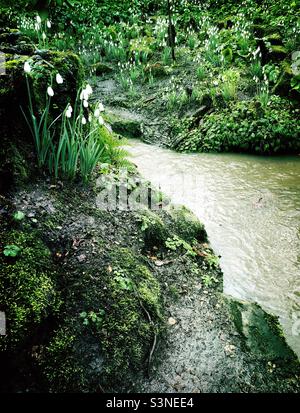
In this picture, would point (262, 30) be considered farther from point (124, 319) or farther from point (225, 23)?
point (124, 319)

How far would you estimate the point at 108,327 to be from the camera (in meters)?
2.02

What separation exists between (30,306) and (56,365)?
1.23 ft

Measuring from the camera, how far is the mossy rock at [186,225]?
11.1 ft

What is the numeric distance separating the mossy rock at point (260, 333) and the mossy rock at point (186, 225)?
0.92m

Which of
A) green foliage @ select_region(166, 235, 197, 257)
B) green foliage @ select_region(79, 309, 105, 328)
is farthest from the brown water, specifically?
green foliage @ select_region(79, 309, 105, 328)

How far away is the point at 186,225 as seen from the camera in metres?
3.46

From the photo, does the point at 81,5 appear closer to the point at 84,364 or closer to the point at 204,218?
the point at 204,218

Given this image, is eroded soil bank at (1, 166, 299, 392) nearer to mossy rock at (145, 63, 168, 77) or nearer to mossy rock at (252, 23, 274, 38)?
mossy rock at (145, 63, 168, 77)

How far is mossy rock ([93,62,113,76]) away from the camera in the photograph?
35.3ft

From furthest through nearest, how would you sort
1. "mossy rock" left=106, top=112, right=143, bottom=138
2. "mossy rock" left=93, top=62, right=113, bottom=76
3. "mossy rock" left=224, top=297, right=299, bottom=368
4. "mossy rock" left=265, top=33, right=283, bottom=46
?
"mossy rock" left=93, top=62, right=113, bottom=76 → "mossy rock" left=265, top=33, right=283, bottom=46 → "mossy rock" left=106, top=112, right=143, bottom=138 → "mossy rock" left=224, top=297, right=299, bottom=368

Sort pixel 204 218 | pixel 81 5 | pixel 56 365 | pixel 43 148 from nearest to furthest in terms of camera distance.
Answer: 1. pixel 56 365
2. pixel 43 148
3. pixel 204 218
4. pixel 81 5

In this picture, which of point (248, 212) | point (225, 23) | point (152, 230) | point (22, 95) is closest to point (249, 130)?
point (248, 212)

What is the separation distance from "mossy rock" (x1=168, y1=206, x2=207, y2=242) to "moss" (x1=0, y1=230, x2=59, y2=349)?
1.59 meters

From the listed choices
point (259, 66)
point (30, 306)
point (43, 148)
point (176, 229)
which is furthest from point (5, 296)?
point (259, 66)
